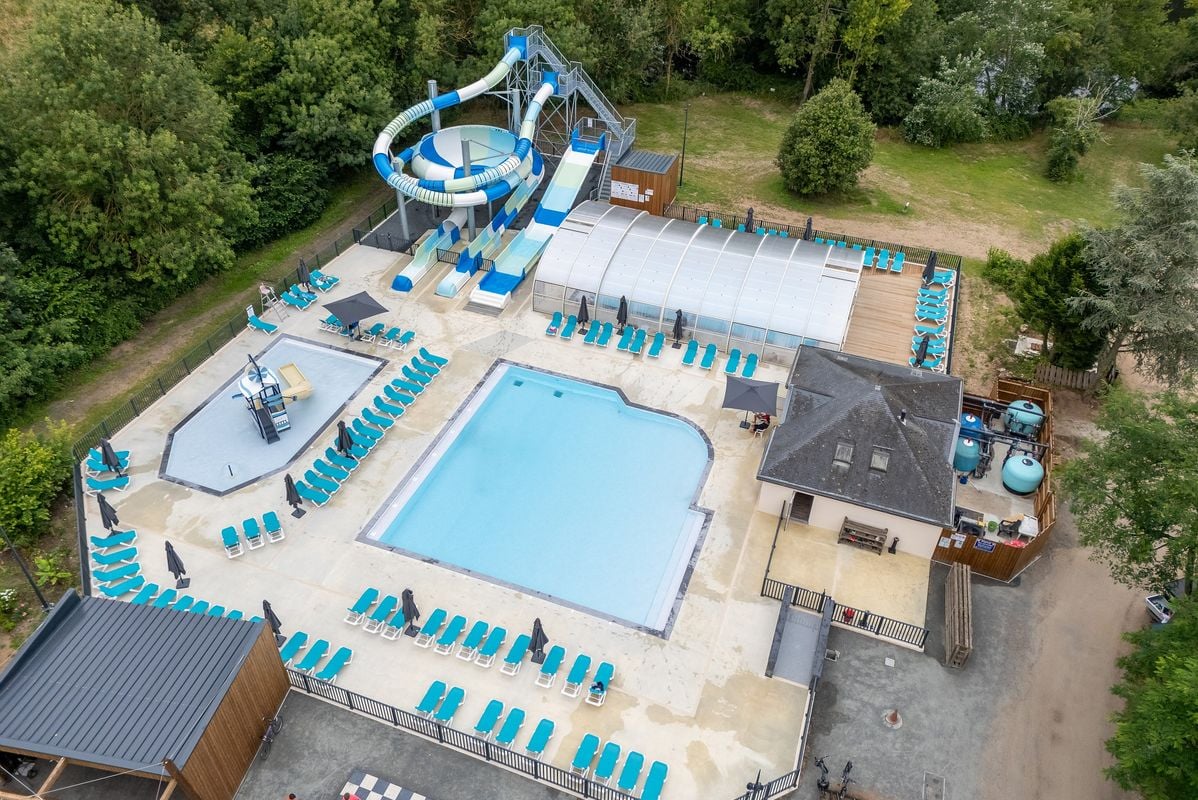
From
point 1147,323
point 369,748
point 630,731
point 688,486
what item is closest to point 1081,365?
point 1147,323

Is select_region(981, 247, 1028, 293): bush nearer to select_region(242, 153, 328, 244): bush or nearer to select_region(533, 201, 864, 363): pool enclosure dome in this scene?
select_region(533, 201, 864, 363): pool enclosure dome

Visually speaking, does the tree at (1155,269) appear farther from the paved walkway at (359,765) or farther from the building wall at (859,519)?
the paved walkway at (359,765)

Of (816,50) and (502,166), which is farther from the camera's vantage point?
(816,50)

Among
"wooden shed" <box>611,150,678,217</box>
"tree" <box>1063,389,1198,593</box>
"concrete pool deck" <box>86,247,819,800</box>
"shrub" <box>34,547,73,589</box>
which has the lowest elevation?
"shrub" <box>34,547,73,589</box>

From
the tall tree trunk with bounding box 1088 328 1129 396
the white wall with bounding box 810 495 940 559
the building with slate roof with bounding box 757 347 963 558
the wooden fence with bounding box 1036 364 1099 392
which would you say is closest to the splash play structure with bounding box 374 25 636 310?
the building with slate roof with bounding box 757 347 963 558

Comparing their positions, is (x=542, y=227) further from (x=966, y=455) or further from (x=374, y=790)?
(x=374, y=790)

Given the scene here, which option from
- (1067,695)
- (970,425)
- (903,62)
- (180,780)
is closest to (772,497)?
(970,425)

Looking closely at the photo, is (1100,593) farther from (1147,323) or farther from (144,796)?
(144,796)
